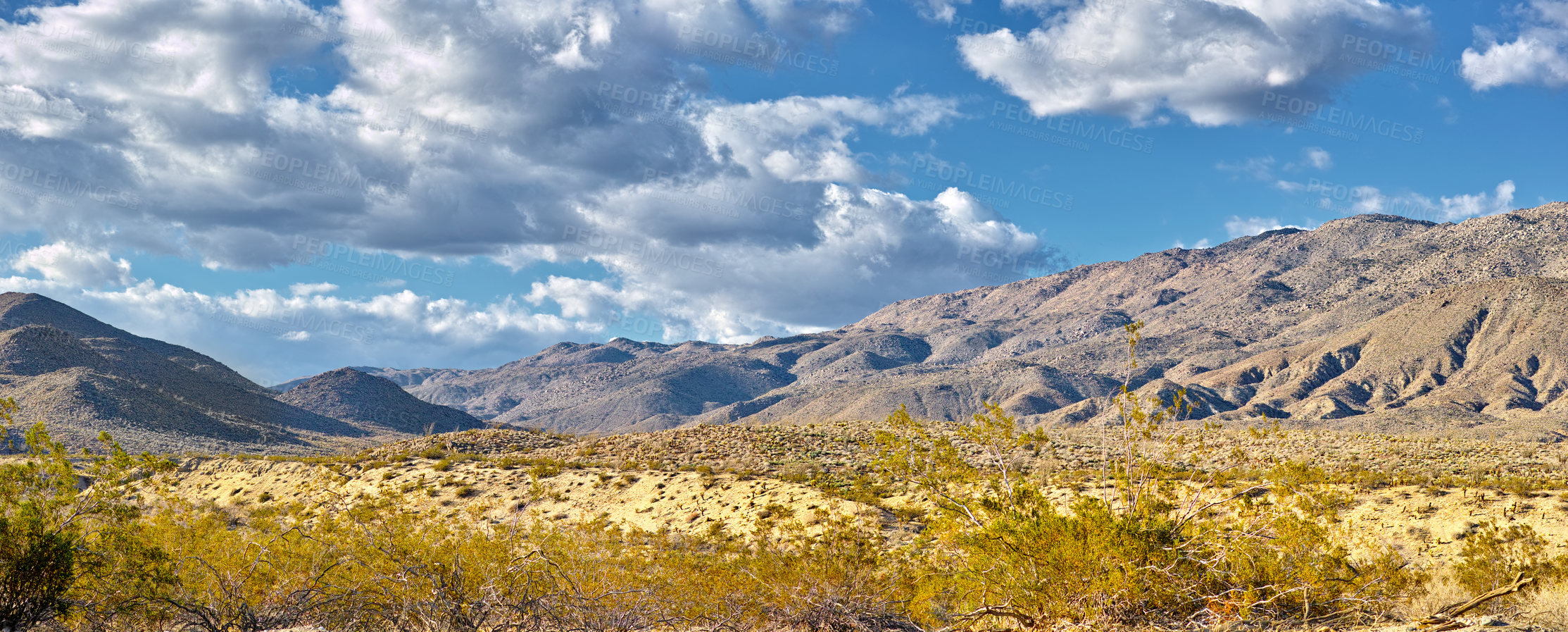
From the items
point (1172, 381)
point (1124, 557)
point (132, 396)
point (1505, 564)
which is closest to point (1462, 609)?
point (1124, 557)

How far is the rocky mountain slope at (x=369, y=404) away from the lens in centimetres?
15638

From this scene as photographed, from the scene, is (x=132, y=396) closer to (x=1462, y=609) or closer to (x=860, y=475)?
(x=860, y=475)

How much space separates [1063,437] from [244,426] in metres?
98.0

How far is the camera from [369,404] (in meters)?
166

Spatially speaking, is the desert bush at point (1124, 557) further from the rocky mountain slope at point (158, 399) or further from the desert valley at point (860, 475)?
the rocky mountain slope at point (158, 399)

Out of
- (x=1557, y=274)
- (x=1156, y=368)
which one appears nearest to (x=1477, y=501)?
(x=1156, y=368)

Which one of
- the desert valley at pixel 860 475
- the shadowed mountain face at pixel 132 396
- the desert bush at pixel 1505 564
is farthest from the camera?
the shadowed mountain face at pixel 132 396

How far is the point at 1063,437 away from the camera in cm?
4572

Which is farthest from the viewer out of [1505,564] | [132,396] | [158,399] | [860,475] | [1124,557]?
[158,399]

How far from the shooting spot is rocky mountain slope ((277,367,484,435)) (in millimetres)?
156375

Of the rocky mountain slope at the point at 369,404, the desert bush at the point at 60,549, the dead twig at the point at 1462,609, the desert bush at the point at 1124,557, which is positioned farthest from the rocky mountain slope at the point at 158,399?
the dead twig at the point at 1462,609

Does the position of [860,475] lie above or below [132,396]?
below

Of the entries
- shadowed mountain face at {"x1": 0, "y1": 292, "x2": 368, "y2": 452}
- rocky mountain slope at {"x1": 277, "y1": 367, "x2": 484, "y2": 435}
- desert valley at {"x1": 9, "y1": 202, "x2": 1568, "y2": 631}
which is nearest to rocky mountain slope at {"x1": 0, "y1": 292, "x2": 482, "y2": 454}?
shadowed mountain face at {"x1": 0, "y1": 292, "x2": 368, "y2": 452}

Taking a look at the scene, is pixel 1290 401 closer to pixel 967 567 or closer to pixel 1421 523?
pixel 1421 523
